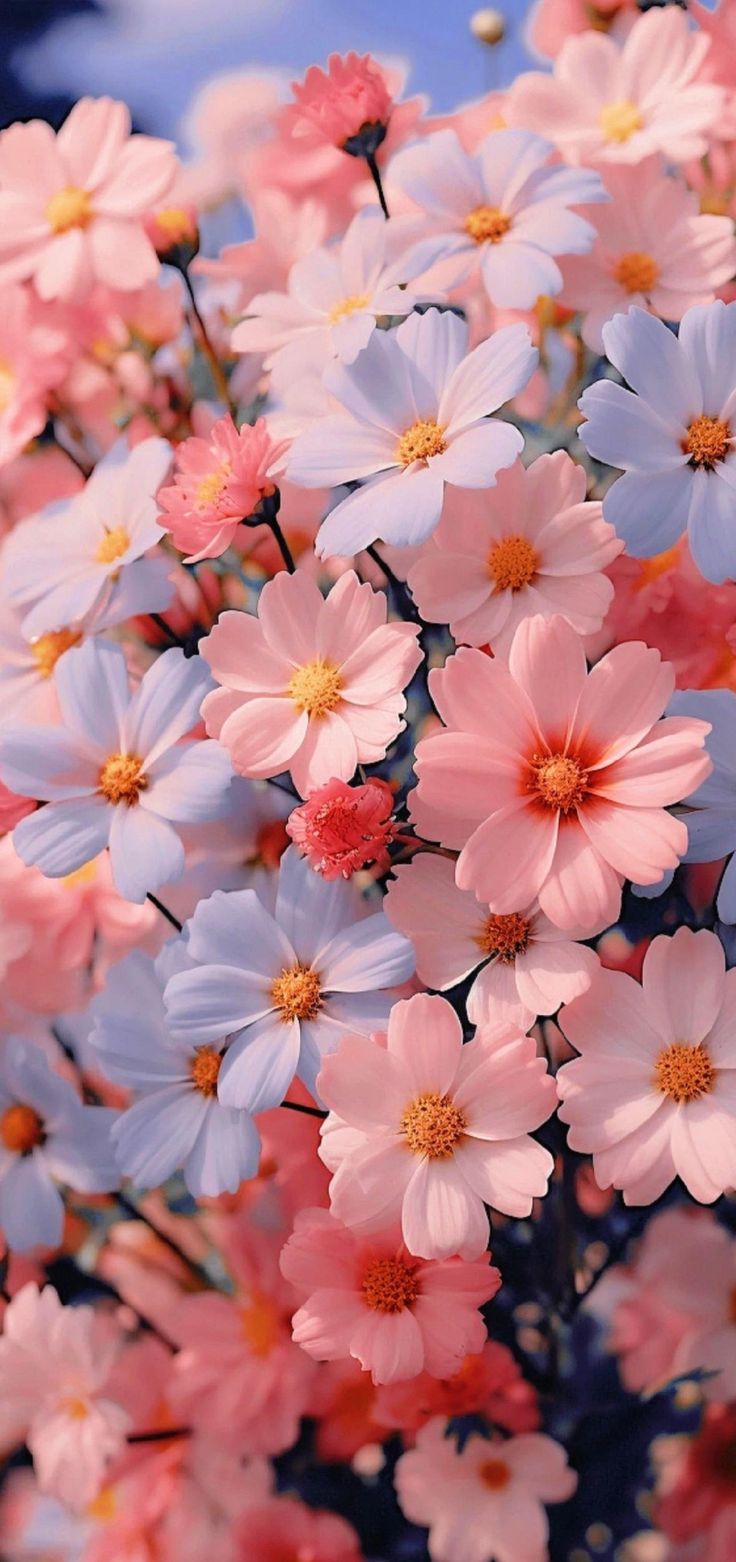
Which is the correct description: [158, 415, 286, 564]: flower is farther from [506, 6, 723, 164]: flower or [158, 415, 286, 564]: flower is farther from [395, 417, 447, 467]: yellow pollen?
[506, 6, 723, 164]: flower

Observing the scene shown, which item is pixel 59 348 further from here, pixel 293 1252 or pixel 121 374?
pixel 293 1252

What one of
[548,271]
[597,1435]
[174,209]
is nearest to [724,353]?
[548,271]

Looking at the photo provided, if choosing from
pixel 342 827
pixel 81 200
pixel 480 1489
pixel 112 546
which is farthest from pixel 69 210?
pixel 480 1489

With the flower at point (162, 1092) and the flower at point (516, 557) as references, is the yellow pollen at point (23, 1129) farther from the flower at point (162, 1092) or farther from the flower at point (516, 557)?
the flower at point (516, 557)

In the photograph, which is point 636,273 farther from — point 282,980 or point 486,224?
point 282,980

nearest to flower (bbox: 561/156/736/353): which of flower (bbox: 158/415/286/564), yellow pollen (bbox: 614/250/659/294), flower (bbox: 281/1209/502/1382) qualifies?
yellow pollen (bbox: 614/250/659/294)

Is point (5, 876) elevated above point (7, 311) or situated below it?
below

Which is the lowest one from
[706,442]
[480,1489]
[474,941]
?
[480,1489]
